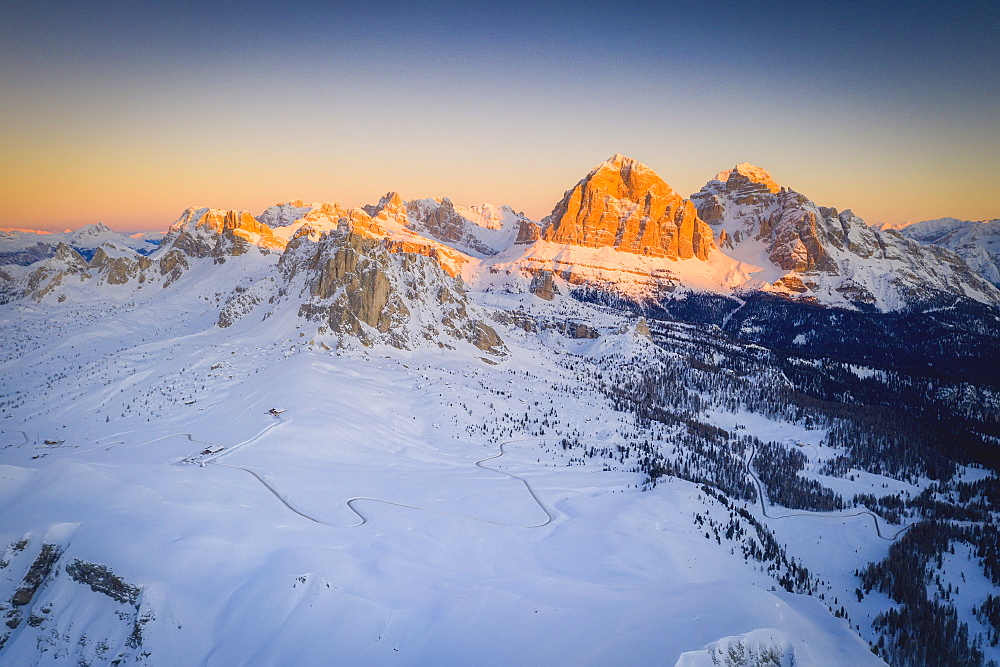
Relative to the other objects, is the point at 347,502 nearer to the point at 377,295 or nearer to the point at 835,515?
the point at 835,515

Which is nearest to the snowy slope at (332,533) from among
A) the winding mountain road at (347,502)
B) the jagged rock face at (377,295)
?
the winding mountain road at (347,502)

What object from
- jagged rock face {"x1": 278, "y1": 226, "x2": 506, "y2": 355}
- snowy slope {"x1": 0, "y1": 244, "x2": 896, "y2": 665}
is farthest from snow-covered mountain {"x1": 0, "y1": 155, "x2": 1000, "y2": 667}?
jagged rock face {"x1": 278, "y1": 226, "x2": 506, "y2": 355}

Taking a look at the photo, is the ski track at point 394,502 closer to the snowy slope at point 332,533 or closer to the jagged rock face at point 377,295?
the snowy slope at point 332,533

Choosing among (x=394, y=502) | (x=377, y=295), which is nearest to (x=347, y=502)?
(x=394, y=502)

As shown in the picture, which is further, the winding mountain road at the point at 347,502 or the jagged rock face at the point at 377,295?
the jagged rock face at the point at 377,295

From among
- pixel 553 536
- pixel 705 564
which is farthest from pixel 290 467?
pixel 705 564

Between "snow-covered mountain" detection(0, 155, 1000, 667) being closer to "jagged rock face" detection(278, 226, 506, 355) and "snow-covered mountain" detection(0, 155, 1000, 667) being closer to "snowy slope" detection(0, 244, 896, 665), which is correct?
"snowy slope" detection(0, 244, 896, 665)
